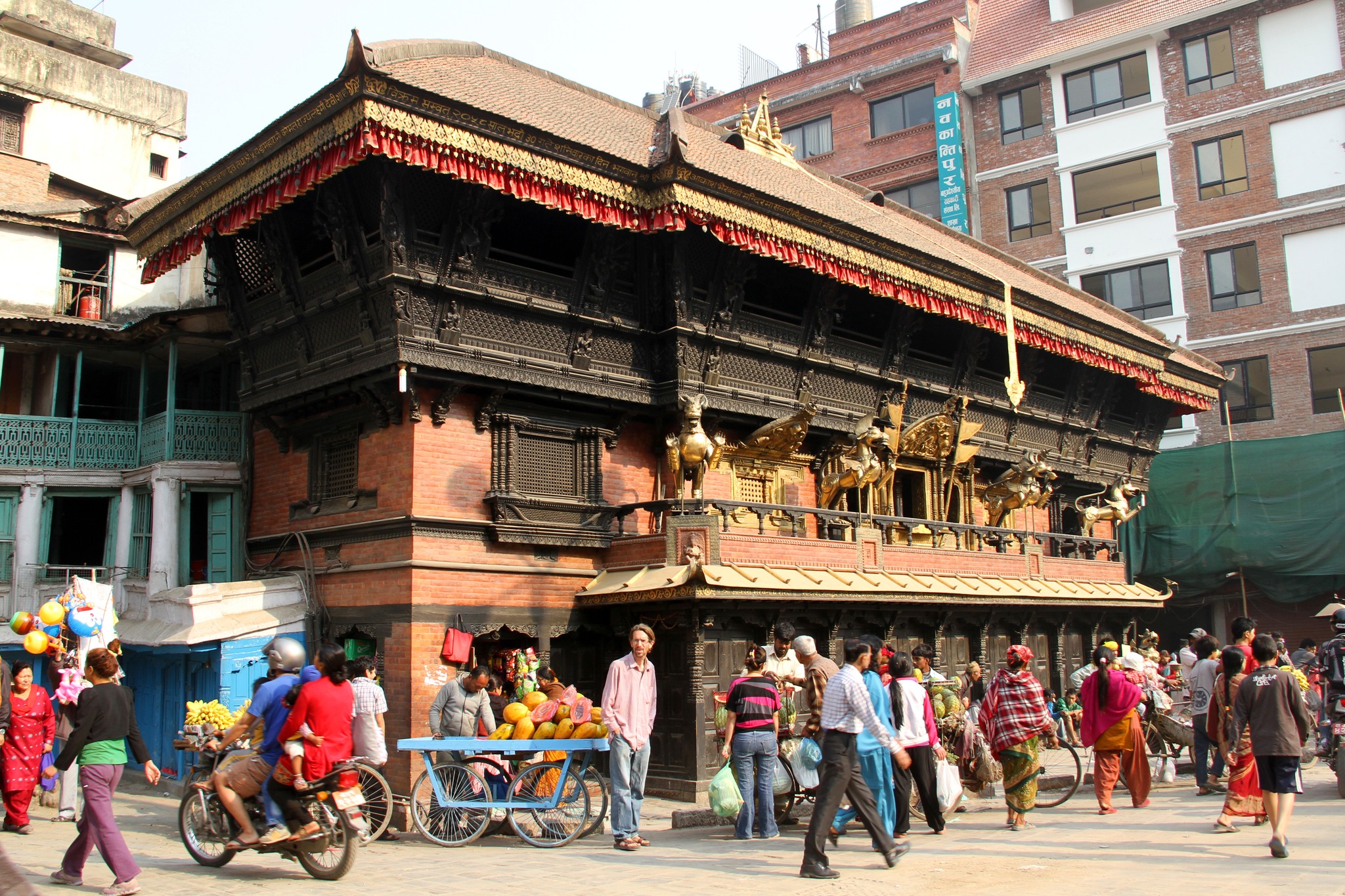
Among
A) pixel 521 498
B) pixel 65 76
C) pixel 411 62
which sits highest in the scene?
pixel 65 76

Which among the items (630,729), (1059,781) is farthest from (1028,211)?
(630,729)

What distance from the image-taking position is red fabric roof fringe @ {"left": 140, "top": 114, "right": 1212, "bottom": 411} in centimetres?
1338

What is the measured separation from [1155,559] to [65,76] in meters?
31.7

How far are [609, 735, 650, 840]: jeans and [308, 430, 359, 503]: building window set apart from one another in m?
6.98

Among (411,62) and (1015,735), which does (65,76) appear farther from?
(1015,735)

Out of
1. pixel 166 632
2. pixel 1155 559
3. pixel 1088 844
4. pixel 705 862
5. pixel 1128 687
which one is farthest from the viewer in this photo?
pixel 1155 559

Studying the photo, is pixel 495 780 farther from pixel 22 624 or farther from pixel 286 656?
pixel 22 624

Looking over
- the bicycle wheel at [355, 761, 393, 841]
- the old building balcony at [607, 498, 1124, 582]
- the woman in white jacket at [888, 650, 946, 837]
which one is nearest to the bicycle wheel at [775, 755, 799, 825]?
the woman in white jacket at [888, 650, 946, 837]

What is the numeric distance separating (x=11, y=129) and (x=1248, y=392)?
33.1m

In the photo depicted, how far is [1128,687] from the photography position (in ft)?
39.8

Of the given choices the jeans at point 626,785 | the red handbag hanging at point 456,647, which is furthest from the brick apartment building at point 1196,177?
the jeans at point 626,785

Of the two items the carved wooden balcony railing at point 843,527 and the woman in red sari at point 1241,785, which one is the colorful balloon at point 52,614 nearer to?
the carved wooden balcony railing at point 843,527

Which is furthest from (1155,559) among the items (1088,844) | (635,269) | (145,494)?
(145,494)

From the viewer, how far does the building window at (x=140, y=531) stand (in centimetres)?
1820
